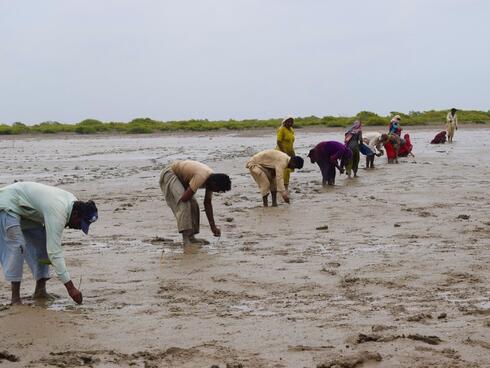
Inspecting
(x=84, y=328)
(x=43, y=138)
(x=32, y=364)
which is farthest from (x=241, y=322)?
(x=43, y=138)

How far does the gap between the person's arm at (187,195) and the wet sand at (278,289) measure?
0.57 metres

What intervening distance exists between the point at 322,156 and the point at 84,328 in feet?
33.7

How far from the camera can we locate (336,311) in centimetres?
628

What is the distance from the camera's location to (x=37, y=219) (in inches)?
266

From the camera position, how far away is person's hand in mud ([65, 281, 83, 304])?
6492 millimetres

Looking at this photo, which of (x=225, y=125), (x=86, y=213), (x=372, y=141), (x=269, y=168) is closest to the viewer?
(x=86, y=213)

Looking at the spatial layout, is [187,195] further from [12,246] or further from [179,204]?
[12,246]

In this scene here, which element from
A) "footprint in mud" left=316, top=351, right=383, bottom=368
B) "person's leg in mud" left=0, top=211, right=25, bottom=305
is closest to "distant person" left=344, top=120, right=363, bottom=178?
"person's leg in mud" left=0, top=211, right=25, bottom=305

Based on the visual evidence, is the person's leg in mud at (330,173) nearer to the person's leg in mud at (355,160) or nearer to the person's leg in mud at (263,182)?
the person's leg in mud at (355,160)

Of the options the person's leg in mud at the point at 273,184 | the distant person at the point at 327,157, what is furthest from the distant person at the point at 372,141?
the person's leg in mud at the point at 273,184

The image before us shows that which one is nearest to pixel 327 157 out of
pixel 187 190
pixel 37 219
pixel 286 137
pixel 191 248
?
pixel 286 137

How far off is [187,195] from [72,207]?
2912 mm

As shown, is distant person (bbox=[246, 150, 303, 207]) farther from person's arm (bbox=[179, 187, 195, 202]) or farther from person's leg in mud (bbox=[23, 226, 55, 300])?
person's leg in mud (bbox=[23, 226, 55, 300])

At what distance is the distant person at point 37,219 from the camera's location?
6.38 m
